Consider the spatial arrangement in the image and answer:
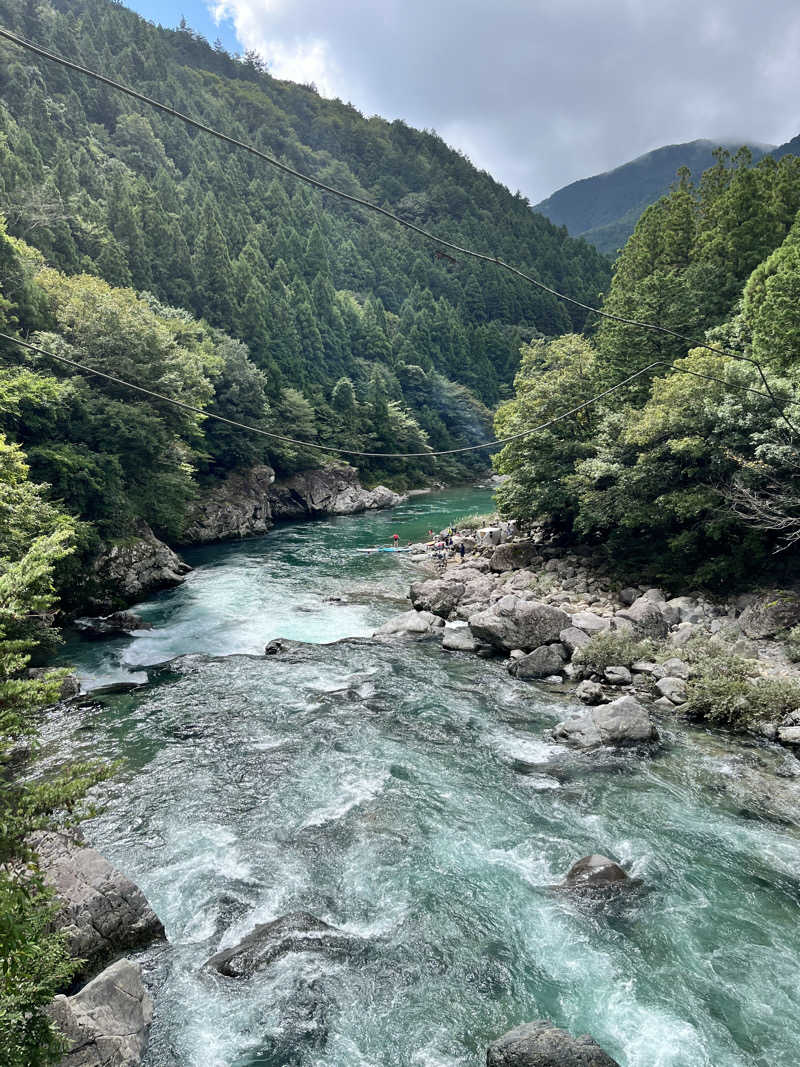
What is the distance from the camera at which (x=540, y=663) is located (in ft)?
47.1

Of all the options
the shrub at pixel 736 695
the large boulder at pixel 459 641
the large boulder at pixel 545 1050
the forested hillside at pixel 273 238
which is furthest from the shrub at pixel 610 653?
the forested hillside at pixel 273 238

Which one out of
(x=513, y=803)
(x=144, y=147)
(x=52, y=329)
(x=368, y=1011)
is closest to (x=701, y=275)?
(x=513, y=803)

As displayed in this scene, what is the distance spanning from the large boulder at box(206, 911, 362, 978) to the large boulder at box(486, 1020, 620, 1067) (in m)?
2.04

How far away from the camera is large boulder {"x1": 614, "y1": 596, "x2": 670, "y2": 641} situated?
49.1 ft

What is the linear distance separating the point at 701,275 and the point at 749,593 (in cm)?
1531

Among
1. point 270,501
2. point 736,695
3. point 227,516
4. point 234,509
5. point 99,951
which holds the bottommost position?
point 736,695

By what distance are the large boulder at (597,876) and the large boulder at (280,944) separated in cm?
282

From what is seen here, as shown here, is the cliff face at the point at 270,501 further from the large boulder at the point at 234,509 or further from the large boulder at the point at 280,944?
the large boulder at the point at 280,944

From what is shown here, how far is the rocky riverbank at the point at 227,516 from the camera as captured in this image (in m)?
20.4

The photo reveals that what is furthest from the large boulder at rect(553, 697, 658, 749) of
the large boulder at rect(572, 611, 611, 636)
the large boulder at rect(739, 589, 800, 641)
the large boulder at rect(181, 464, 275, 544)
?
the large boulder at rect(181, 464, 275, 544)

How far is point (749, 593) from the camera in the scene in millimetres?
15273

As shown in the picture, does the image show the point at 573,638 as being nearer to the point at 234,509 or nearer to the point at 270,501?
the point at 234,509

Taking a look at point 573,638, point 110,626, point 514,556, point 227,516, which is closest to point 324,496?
point 227,516

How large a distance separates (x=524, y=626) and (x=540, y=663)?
146 centimetres
